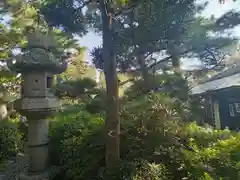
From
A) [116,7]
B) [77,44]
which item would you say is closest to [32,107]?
[116,7]

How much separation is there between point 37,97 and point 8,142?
11.9 feet

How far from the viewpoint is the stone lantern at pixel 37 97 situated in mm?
4660

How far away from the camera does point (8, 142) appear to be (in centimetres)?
718

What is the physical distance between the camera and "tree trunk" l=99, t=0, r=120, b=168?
11.7 feet

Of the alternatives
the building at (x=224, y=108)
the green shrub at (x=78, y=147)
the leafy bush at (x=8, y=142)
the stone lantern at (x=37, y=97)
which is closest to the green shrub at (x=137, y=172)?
the green shrub at (x=78, y=147)

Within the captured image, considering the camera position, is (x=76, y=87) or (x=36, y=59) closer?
(x=76, y=87)

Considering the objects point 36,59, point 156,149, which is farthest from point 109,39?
point 156,149

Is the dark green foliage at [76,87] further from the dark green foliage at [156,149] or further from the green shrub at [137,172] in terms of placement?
the green shrub at [137,172]

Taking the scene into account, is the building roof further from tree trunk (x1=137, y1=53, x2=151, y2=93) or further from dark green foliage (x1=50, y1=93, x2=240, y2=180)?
dark green foliage (x1=50, y1=93, x2=240, y2=180)

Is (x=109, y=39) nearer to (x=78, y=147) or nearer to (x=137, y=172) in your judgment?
(x=137, y=172)

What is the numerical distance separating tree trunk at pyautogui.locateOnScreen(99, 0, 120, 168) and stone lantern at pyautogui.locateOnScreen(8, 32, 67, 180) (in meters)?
1.88

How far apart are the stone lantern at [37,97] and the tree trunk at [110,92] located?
6.18ft

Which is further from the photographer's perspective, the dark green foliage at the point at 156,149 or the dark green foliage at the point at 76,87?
the dark green foliage at the point at 76,87

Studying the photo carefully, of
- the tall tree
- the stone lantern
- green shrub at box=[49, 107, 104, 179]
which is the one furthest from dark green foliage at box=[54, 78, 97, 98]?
the stone lantern
